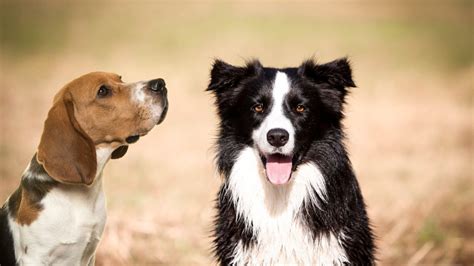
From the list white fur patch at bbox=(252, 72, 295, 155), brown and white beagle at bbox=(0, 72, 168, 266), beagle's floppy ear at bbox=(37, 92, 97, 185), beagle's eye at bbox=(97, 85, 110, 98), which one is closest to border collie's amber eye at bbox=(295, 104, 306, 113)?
white fur patch at bbox=(252, 72, 295, 155)

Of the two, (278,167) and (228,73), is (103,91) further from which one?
(278,167)

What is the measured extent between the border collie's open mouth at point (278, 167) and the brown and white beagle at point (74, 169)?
0.75 meters

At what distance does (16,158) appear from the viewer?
10797 mm

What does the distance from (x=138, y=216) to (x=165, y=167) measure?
9.53 ft

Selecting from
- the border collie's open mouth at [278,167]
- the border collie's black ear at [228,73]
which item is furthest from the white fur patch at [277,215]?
the border collie's black ear at [228,73]

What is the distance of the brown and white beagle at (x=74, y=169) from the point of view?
4449 mm

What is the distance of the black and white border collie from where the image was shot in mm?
5012

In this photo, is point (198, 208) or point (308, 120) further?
point (198, 208)

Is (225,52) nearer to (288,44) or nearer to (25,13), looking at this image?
(288,44)

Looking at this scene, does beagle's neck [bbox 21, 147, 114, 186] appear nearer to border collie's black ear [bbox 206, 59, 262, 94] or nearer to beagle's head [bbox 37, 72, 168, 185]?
beagle's head [bbox 37, 72, 168, 185]

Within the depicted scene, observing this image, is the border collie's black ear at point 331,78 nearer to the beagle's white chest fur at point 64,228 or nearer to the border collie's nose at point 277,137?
the border collie's nose at point 277,137

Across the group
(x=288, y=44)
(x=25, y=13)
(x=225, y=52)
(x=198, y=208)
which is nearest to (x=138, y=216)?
(x=198, y=208)

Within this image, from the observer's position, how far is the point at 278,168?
4988mm

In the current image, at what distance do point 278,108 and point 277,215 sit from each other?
700mm
